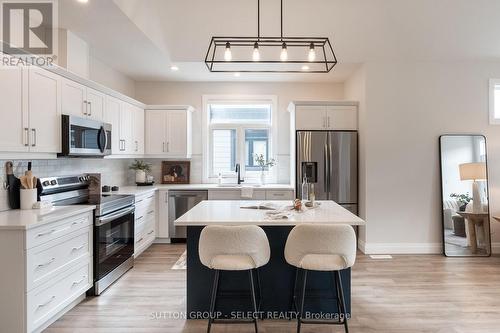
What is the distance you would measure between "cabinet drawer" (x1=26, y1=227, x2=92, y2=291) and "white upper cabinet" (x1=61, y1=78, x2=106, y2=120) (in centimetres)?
125

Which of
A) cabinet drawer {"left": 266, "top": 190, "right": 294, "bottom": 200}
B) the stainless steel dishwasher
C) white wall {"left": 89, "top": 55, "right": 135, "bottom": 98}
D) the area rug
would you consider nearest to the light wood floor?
the area rug

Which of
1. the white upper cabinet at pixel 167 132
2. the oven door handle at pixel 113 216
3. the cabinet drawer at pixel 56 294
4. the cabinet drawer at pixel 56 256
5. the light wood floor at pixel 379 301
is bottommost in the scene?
the light wood floor at pixel 379 301

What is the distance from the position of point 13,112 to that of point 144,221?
2.35 metres

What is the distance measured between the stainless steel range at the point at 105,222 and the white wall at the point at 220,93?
2097 millimetres

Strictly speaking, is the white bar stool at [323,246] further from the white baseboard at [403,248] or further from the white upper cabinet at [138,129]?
the white upper cabinet at [138,129]

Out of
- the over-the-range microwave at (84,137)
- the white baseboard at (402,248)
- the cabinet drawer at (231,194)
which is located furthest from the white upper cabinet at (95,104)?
the white baseboard at (402,248)

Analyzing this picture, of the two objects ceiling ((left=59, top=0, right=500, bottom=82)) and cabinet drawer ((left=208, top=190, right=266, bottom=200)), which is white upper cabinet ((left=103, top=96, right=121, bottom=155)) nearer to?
ceiling ((left=59, top=0, right=500, bottom=82))

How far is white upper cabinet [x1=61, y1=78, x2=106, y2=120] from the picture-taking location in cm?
307

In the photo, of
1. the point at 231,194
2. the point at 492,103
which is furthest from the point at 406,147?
the point at 231,194

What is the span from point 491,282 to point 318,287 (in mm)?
2290

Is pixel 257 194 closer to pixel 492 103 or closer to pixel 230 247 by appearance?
pixel 230 247

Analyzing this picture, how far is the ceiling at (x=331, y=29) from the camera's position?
384cm

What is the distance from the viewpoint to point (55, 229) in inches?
97.1

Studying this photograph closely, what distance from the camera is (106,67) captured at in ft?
15.1
